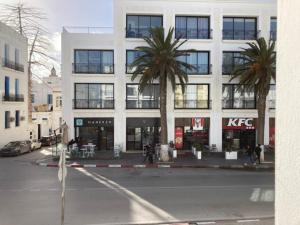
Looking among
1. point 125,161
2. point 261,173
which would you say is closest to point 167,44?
point 125,161

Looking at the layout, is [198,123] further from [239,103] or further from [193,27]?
[193,27]

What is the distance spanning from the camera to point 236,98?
105 ft

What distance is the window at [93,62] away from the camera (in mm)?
30984

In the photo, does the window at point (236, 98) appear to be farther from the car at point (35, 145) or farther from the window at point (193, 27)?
the car at point (35, 145)

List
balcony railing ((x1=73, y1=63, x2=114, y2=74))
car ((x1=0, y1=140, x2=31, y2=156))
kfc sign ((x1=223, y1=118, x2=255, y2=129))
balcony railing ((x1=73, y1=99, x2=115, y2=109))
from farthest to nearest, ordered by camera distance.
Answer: car ((x1=0, y1=140, x2=31, y2=156)) → kfc sign ((x1=223, y1=118, x2=255, y2=129)) → balcony railing ((x1=73, y1=99, x2=115, y2=109)) → balcony railing ((x1=73, y1=63, x2=114, y2=74))

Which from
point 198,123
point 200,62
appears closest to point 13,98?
point 198,123

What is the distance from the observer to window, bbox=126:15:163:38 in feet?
102

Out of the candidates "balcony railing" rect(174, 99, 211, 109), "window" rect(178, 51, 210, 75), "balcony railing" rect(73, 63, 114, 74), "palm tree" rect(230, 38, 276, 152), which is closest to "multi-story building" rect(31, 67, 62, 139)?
"balcony railing" rect(73, 63, 114, 74)

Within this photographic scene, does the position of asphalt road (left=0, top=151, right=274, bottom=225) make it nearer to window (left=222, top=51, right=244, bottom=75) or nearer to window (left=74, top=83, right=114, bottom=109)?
window (left=74, top=83, right=114, bottom=109)

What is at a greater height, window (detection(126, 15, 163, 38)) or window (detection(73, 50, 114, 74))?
window (detection(126, 15, 163, 38))

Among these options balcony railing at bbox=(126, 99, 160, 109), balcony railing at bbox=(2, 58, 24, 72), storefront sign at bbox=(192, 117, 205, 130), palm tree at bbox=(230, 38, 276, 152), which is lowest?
storefront sign at bbox=(192, 117, 205, 130)

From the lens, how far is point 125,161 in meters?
26.6

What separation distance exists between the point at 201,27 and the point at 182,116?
869 cm

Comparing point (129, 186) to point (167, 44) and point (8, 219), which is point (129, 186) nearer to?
point (8, 219)
